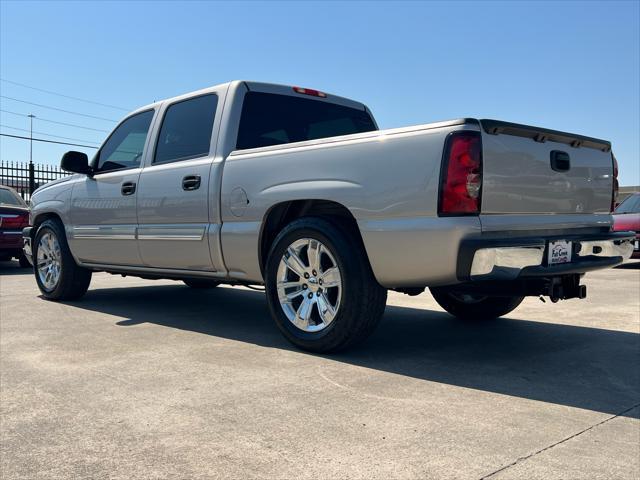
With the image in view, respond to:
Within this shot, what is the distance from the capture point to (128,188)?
5.47 m

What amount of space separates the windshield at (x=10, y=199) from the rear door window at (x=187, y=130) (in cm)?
690

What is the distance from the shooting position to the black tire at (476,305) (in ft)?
16.6

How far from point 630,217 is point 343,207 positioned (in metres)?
8.84

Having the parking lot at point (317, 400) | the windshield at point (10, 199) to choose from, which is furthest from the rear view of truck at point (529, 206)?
the windshield at point (10, 199)

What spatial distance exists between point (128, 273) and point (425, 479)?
4320mm

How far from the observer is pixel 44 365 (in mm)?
3705

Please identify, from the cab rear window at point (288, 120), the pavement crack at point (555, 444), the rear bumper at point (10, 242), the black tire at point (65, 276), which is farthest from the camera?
the rear bumper at point (10, 242)

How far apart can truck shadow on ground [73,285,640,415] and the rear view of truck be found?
450 mm

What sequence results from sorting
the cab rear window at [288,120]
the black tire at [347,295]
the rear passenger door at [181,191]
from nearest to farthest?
the black tire at [347,295], the rear passenger door at [181,191], the cab rear window at [288,120]

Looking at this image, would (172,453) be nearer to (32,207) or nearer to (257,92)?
(257,92)

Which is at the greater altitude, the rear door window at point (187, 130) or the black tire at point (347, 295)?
the rear door window at point (187, 130)

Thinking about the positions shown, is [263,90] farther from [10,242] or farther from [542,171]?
[10,242]

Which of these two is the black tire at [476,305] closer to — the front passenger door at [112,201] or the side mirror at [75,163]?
the front passenger door at [112,201]

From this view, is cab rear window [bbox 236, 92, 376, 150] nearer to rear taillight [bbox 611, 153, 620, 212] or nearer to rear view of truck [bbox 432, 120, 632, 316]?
rear view of truck [bbox 432, 120, 632, 316]
